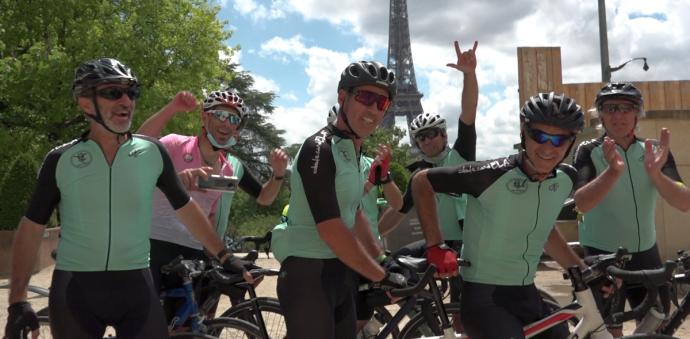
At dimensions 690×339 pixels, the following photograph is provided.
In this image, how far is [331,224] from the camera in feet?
10.2

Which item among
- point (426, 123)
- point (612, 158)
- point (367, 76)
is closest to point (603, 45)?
point (426, 123)

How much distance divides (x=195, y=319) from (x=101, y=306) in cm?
82

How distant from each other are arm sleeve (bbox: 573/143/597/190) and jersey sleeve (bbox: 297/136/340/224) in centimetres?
204

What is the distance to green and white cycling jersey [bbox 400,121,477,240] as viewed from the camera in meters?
5.03

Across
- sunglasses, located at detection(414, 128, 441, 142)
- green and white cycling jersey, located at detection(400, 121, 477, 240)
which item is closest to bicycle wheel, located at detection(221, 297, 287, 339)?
green and white cycling jersey, located at detection(400, 121, 477, 240)

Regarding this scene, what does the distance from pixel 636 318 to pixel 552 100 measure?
1.53m

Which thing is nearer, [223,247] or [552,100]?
[552,100]

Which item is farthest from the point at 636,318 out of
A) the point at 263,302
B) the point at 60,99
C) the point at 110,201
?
the point at 60,99

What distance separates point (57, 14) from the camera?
2030 cm

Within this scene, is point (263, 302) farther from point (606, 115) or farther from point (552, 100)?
point (606, 115)

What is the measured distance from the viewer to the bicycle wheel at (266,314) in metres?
4.35

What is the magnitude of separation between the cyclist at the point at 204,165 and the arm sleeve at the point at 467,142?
4.28ft

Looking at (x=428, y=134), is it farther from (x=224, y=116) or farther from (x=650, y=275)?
(x=650, y=275)

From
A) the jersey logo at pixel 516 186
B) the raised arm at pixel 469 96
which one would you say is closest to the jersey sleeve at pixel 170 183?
the jersey logo at pixel 516 186
